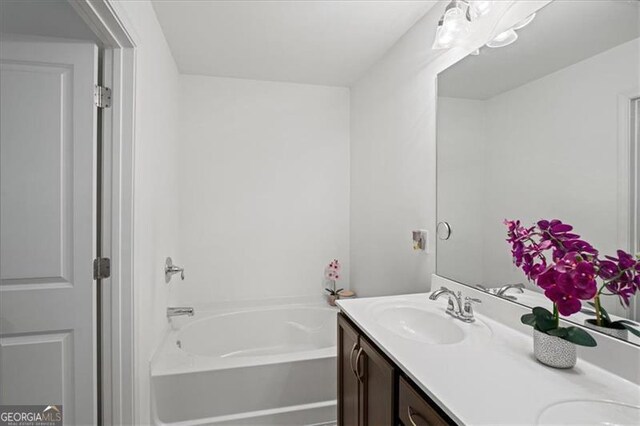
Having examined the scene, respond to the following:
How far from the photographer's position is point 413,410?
893 mm

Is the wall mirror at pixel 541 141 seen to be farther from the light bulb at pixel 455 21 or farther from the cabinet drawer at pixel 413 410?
the cabinet drawer at pixel 413 410

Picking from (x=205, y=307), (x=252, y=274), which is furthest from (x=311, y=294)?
(x=205, y=307)

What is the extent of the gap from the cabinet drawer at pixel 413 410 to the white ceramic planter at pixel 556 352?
0.39m

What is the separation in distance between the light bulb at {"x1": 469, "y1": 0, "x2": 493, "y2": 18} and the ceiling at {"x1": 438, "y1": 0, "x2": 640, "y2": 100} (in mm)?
150

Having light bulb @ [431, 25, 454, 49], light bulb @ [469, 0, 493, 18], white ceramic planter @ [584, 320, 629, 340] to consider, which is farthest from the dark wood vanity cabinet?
light bulb @ [469, 0, 493, 18]

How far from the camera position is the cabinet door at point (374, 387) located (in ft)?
3.39

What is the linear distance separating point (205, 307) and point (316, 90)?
7.06ft

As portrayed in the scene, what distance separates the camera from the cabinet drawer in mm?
794

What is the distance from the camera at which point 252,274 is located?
2732 mm

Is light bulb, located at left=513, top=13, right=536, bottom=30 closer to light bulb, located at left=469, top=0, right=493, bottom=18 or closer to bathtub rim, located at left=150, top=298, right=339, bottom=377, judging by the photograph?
light bulb, located at left=469, top=0, right=493, bottom=18

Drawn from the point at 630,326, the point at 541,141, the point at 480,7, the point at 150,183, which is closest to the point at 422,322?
the point at 630,326

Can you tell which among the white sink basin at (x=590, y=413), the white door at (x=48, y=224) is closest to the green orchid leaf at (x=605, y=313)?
the white sink basin at (x=590, y=413)

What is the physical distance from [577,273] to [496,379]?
0.35 meters

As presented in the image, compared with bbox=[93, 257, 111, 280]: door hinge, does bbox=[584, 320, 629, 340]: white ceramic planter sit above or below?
below
